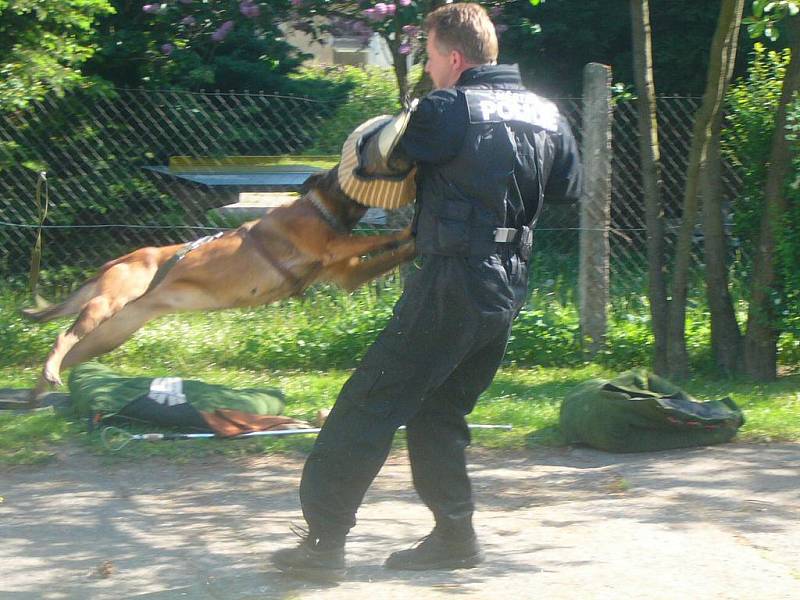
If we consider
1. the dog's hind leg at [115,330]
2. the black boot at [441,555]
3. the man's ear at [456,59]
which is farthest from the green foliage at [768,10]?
the dog's hind leg at [115,330]

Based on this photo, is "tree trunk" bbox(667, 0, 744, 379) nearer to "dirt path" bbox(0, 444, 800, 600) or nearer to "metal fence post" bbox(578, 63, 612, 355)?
"metal fence post" bbox(578, 63, 612, 355)

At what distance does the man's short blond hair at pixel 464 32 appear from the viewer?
3.53m

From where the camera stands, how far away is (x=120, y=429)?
5625mm

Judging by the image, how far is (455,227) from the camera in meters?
3.53

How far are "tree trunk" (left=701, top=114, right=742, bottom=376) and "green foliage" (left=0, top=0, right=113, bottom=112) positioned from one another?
4684 millimetres

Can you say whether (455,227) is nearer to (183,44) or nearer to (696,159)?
(696,159)

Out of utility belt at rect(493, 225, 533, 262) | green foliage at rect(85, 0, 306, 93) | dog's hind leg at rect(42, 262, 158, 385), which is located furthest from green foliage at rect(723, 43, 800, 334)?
green foliage at rect(85, 0, 306, 93)

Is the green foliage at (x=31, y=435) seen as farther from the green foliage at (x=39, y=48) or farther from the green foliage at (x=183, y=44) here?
the green foliage at (x=183, y=44)

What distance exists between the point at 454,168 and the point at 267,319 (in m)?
4.71

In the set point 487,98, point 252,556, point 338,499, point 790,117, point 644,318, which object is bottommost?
point 252,556

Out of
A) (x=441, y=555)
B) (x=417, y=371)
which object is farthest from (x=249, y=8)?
(x=441, y=555)

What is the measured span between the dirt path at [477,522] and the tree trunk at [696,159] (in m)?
1.44

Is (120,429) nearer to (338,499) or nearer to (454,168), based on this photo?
(338,499)

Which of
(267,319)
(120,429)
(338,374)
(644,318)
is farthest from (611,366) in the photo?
(120,429)
